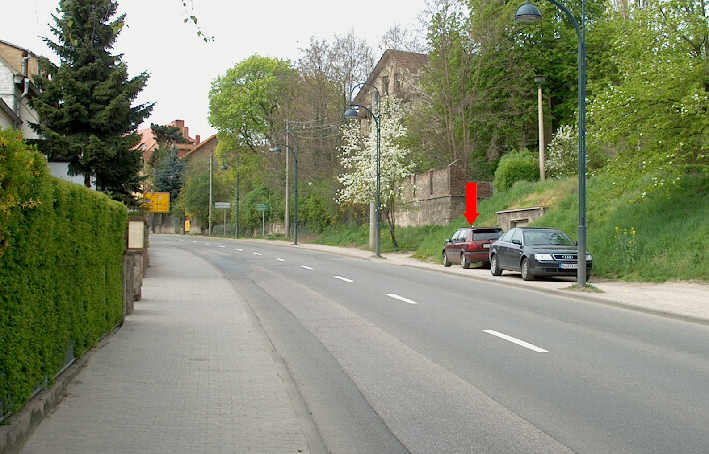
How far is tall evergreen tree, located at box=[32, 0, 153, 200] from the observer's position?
27.2 m

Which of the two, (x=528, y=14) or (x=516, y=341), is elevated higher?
(x=528, y=14)

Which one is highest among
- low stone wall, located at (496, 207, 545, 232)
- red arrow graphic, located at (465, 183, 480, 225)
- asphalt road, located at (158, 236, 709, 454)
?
red arrow graphic, located at (465, 183, 480, 225)

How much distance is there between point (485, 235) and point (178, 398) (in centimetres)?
2126

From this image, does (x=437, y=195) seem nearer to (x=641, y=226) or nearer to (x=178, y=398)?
(x=641, y=226)

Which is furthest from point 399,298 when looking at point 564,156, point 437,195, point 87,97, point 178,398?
point 437,195

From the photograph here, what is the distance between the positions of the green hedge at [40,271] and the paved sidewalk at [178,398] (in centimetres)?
38

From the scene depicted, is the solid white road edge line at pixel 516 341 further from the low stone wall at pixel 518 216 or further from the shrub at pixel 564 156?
the shrub at pixel 564 156

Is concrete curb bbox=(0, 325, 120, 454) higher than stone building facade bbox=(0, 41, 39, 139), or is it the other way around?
→ stone building facade bbox=(0, 41, 39, 139)

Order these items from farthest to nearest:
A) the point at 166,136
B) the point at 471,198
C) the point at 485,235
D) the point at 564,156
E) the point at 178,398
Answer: the point at 166,136
the point at 471,198
the point at 564,156
the point at 485,235
the point at 178,398

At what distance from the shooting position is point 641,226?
21.4 metres

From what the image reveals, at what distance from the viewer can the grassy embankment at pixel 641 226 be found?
1869 cm

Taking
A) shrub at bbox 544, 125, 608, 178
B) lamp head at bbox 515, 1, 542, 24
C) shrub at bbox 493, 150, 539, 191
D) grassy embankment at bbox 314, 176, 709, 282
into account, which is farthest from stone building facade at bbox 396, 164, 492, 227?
lamp head at bbox 515, 1, 542, 24

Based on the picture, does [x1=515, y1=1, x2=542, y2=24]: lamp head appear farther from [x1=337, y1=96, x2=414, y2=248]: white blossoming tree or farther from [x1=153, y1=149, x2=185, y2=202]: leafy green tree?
[x1=153, y1=149, x2=185, y2=202]: leafy green tree

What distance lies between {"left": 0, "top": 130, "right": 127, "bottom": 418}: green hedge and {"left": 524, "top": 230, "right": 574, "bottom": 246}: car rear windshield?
15162mm
